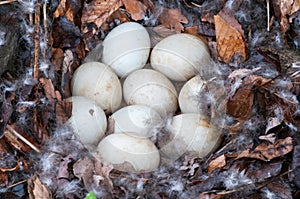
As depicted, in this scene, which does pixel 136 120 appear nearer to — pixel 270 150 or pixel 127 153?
pixel 127 153

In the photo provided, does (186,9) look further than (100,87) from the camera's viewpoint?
Yes

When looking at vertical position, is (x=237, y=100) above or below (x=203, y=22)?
below

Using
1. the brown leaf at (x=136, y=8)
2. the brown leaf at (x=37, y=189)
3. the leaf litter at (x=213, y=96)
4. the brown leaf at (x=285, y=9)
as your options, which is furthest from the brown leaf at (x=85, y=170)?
the brown leaf at (x=285, y=9)

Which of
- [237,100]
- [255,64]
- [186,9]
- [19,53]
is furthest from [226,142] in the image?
[19,53]

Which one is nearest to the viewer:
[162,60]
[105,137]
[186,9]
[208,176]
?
[208,176]

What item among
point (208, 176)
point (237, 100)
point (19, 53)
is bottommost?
point (208, 176)

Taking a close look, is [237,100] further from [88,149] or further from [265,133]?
[88,149]

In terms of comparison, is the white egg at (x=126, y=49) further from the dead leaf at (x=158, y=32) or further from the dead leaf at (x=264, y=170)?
the dead leaf at (x=264, y=170)


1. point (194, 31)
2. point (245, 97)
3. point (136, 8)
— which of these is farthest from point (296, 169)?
point (136, 8)
